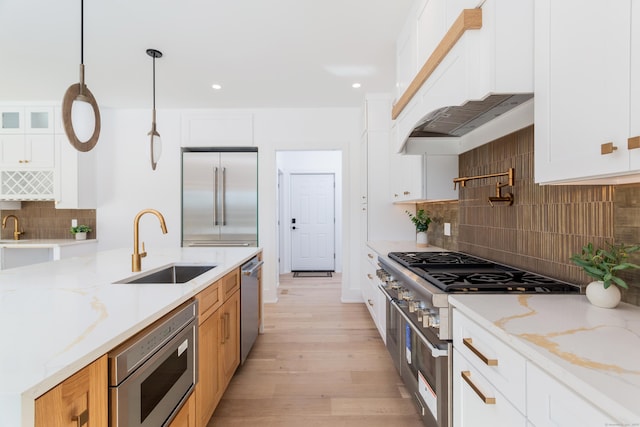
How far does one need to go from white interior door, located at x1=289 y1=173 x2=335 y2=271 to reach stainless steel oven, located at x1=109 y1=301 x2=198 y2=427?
15.1ft

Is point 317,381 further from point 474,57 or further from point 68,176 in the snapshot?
point 68,176

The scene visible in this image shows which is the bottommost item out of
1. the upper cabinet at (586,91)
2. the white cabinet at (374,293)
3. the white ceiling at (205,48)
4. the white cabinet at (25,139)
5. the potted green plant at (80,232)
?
the white cabinet at (374,293)

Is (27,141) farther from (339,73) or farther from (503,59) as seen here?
(503,59)

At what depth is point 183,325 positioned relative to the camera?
49.3 inches

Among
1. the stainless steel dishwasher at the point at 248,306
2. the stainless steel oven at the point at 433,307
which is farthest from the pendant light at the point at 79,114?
the stainless steel oven at the point at 433,307

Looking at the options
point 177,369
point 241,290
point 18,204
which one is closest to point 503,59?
point 177,369

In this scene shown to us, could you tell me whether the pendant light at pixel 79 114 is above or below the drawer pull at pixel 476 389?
above

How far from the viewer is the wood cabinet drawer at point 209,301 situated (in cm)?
146

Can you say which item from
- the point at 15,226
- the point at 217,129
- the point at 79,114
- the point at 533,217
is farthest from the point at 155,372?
the point at 15,226

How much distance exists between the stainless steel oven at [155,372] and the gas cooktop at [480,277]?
44.2 inches

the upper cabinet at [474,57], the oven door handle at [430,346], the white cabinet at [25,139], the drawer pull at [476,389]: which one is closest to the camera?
the drawer pull at [476,389]

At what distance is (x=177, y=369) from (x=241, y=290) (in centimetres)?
99

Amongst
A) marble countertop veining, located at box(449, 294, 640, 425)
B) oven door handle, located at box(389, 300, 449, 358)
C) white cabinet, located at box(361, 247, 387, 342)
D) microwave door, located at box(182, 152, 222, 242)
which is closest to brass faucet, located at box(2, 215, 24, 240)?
microwave door, located at box(182, 152, 222, 242)

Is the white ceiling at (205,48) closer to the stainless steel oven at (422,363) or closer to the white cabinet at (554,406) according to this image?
the stainless steel oven at (422,363)
